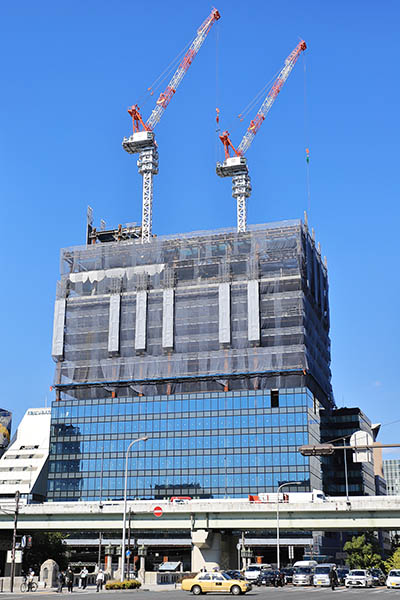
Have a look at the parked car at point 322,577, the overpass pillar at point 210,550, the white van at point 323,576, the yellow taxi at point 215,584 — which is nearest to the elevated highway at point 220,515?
the overpass pillar at point 210,550

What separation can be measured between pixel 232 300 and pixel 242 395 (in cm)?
1999

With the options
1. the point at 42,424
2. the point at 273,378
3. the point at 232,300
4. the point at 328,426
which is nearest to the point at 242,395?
the point at 273,378

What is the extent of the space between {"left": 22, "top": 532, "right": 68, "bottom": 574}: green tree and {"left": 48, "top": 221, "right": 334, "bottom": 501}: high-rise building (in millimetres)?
48245

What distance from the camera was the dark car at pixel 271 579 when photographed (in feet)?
247

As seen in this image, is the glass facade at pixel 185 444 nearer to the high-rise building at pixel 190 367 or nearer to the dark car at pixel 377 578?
the high-rise building at pixel 190 367

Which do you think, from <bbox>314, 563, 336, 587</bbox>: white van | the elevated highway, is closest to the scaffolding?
the elevated highway

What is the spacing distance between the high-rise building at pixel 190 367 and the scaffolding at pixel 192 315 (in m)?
0.26

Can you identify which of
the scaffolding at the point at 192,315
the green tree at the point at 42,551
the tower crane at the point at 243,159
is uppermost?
the tower crane at the point at 243,159

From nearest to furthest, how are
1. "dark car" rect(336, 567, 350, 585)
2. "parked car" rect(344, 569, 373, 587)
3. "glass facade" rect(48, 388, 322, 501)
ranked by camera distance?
"parked car" rect(344, 569, 373, 587) → "dark car" rect(336, 567, 350, 585) → "glass facade" rect(48, 388, 322, 501)

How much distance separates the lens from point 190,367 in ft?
515

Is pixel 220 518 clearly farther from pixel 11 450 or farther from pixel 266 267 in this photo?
pixel 11 450

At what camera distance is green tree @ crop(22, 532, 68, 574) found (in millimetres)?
92562

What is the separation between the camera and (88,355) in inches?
6358

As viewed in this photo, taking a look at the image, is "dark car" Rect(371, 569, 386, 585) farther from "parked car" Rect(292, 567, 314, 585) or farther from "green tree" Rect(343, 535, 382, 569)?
"green tree" Rect(343, 535, 382, 569)
